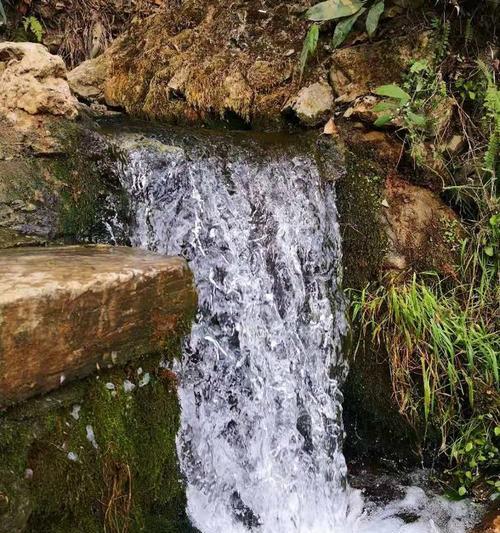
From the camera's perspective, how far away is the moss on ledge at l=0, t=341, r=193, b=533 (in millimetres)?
1806

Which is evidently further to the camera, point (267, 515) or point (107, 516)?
point (267, 515)

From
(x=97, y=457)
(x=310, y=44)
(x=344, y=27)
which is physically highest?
(x=344, y=27)

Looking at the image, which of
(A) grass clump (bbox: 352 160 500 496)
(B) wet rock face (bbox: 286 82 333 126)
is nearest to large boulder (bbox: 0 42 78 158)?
(B) wet rock face (bbox: 286 82 333 126)

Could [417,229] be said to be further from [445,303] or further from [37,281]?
[37,281]

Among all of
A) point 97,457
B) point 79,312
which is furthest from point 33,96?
point 97,457

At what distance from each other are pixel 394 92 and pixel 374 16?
71 cm

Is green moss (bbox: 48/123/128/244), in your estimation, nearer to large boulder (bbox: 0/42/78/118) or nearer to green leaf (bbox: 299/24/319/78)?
large boulder (bbox: 0/42/78/118)

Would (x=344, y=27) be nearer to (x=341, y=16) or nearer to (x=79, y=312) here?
(x=341, y=16)

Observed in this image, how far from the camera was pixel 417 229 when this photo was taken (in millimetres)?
3609

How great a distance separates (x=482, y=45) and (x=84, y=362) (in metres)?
3.48

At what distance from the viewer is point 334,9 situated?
155 inches

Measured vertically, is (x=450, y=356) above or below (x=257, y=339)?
below

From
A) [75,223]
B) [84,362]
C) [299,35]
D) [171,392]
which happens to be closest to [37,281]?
[84,362]

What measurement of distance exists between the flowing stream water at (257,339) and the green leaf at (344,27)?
1044mm
